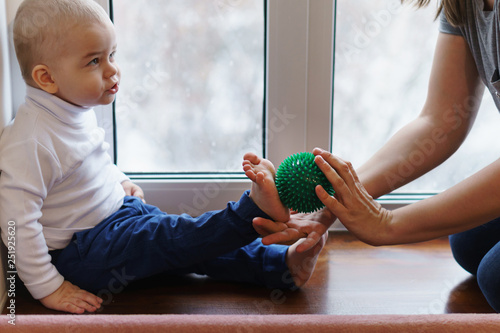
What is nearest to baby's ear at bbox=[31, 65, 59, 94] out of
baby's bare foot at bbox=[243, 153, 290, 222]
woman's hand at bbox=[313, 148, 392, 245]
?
baby's bare foot at bbox=[243, 153, 290, 222]

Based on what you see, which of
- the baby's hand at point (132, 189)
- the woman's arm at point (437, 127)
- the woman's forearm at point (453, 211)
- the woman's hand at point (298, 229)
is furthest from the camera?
the baby's hand at point (132, 189)

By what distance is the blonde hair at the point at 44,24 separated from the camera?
3.27 ft

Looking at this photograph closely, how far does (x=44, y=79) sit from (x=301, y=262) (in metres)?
0.64

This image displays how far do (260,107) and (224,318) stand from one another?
704mm

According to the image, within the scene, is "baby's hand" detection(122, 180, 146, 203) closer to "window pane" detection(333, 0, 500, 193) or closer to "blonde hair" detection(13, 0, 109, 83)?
"blonde hair" detection(13, 0, 109, 83)

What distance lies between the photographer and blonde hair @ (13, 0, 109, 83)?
100cm

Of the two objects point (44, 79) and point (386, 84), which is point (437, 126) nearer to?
point (386, 84)

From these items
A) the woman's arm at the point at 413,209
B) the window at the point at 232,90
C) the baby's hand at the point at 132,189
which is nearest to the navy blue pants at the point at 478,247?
the woman's arm at the point at 413,209

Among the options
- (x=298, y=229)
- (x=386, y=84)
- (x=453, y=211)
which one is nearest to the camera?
(x=453, y=211)

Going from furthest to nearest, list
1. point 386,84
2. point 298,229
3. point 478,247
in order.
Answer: point 386,84 < point 478,247 < point 298,229

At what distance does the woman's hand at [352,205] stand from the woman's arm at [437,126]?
0.50 ft

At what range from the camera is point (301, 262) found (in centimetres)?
114

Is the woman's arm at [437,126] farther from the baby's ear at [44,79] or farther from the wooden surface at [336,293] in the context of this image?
the baby's ear at [44,79]

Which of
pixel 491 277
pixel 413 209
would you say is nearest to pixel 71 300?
pixel 413 209
